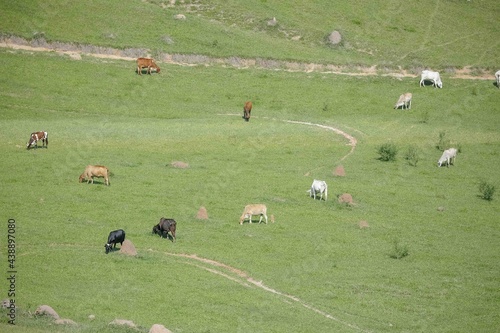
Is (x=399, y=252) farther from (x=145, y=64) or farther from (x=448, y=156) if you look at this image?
(x=145, y=64)

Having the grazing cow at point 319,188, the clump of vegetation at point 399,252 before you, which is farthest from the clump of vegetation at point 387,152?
the clump of vegetation at point 399,252

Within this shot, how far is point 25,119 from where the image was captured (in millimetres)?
60781

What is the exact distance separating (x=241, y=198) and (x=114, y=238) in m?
10.5

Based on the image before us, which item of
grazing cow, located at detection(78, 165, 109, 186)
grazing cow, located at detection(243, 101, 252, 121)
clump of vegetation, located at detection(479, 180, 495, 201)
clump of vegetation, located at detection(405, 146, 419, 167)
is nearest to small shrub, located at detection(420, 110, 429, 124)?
clump of vegetation, located at detection(405, 146, 419, 167)

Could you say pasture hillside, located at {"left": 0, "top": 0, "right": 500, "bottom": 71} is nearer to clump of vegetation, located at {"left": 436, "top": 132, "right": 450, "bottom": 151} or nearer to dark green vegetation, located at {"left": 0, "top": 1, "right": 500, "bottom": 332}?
dark green vegetation, located at {"left": 0, "top": 1, "right": 500, "bottom": 332}

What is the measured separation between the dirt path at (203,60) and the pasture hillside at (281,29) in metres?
0.48

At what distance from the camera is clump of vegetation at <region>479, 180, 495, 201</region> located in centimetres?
5056

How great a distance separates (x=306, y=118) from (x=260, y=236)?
82.7 feet

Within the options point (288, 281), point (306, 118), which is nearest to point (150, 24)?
point (306, 118)

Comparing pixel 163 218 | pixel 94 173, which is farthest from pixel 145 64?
pixel 163 218

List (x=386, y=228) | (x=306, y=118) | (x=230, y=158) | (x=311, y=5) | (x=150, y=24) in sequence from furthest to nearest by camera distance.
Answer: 1. (x=311, y=5)
2. (x=150, y=24)
3. (x=306, y=118)
4. (x=230, y=158)
5. (x=386, y=228)

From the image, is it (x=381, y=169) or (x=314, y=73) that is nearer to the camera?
(x=381, y=169)

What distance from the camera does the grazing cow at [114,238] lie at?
3744cm

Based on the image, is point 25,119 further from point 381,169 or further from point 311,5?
point 311,5
